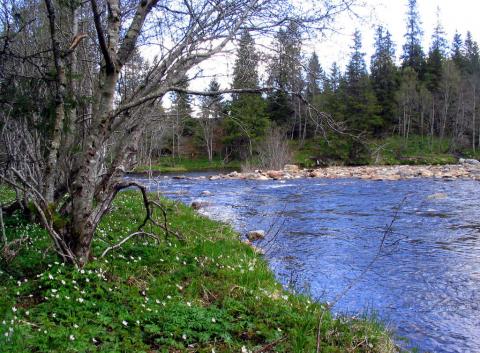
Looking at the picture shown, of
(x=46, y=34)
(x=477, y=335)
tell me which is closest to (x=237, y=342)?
(x=477, y=335)

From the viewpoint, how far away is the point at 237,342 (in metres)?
4.48

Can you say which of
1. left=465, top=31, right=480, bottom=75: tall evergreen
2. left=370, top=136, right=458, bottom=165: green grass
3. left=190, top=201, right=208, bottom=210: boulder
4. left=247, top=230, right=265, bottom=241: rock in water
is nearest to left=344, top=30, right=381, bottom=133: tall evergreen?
left=370, top=136, right=458, bottom=165: green grass

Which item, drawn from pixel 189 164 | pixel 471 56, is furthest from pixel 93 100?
pixel 471 56

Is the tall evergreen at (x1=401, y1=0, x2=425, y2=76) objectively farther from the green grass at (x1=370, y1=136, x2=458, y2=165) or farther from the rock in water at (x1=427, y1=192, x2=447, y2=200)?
the rock in water at (x1=427, y1=192, x2=447, y2=200)

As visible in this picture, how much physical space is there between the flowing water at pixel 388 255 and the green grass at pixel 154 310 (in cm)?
81

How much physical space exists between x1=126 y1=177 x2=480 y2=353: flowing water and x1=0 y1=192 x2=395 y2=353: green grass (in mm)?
813

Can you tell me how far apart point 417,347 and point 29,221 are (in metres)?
7.48

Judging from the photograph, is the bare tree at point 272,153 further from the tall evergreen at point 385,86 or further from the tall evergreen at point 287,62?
the tall evergreen at point 287,62

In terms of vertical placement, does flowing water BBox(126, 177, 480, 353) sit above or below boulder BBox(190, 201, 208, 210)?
below

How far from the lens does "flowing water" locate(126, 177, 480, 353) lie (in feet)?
22.1

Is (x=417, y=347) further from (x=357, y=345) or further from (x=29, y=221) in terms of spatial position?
(x=29, y=221)

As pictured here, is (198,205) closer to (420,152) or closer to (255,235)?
(255,235)

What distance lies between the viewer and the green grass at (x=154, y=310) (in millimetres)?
4227

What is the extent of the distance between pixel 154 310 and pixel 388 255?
287 inches
